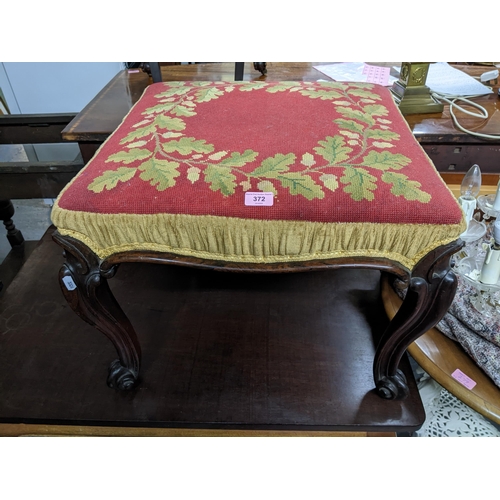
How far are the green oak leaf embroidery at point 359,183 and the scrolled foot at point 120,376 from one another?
1.69ft

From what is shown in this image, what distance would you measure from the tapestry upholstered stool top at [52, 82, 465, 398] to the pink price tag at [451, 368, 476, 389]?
4.9 inches

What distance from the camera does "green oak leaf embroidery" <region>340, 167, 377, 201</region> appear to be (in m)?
0.50

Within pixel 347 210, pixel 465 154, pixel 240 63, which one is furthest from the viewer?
pixel 240 63

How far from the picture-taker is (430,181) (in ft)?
1.72

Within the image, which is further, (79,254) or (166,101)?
(166,101)

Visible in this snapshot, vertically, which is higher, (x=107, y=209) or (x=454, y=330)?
(x=107, y=209)

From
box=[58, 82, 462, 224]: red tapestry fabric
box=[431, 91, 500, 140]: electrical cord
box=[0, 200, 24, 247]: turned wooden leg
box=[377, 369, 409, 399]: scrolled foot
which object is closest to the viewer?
box=[58, 82, 462, 224]: red tapestry fabric

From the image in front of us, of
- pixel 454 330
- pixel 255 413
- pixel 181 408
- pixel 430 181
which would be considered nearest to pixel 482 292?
pixel 454 330

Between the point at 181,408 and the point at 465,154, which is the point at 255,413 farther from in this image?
the point at 465,154

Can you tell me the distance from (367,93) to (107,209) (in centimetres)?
53

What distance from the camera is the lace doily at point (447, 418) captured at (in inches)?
30.7

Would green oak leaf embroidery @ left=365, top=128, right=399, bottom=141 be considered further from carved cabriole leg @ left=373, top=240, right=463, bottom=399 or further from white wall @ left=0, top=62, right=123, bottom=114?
white wall @ left=0, top=62, right=123, bottom=114

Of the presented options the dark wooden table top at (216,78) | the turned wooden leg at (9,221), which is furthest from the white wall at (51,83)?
the turned wooden leg at (9,221)

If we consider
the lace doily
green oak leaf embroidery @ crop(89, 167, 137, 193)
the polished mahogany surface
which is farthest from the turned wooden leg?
the lace doily
